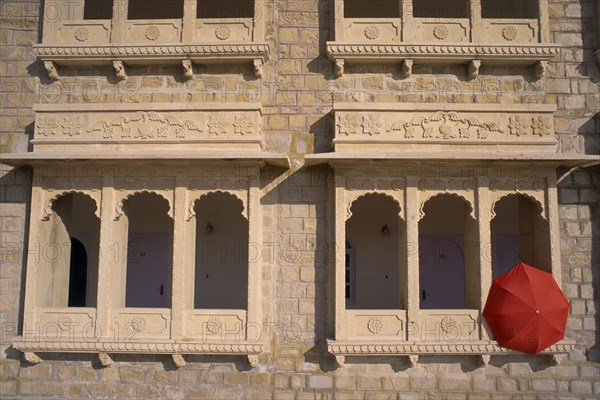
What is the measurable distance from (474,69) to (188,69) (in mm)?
4271

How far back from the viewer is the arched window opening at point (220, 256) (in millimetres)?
11484

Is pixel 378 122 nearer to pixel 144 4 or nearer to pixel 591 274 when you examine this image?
pixel 591 274

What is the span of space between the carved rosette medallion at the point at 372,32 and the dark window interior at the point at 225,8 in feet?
9.48

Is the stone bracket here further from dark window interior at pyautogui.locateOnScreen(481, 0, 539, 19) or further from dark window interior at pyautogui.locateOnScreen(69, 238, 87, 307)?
dark window interior at pyautogui.locateOnScreen(69, 238, 87, 307)

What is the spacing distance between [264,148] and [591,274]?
5.16m

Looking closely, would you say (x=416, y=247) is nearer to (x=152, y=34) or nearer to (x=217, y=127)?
(x=217, y=127)

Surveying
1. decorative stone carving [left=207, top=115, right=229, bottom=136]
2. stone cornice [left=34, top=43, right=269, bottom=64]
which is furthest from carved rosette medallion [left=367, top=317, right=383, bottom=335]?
stone cornice [left=34, top=43, right=269, bottom=64]

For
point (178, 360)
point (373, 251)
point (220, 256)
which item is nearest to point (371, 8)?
point (373, 251)

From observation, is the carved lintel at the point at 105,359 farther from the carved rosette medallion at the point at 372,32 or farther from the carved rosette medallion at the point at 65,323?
the carved rosette medallion at the point at 372,32

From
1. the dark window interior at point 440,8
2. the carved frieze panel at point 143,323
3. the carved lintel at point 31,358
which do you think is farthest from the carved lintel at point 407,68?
the carved lintel at point 31,358

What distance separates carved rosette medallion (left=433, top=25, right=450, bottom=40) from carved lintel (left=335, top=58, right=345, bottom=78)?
58.3 inches

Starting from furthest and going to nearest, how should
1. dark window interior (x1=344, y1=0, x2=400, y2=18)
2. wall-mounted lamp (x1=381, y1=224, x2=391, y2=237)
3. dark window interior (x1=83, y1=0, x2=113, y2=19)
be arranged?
1. wall-mounted lamp (x1=381, y1=224, x2=391, y2=237)
2. dark window interior (x1=344, y1=0, x2=400, y2=18)
3. dark window interior (x1=83, y1=0, x2=113, y2=19)

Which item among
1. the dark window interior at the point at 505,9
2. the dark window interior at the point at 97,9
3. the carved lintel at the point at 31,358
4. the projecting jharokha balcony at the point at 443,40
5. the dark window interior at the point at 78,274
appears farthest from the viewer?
the dark window interior at the point at 78,274

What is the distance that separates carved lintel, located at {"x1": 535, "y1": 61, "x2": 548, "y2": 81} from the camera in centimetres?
795
